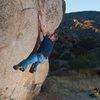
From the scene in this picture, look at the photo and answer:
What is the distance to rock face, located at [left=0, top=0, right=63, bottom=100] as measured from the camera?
3.65 m

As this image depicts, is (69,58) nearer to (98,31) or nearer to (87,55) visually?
(87,55)

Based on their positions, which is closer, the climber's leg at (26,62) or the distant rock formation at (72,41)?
the climber's leg at (26,62)

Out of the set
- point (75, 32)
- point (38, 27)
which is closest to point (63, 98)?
point (38, 27)

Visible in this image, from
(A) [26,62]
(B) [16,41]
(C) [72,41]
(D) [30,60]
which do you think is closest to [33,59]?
(D) [30,60]

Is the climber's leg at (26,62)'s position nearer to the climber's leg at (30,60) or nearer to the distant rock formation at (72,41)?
the climber's leg at (30,60)

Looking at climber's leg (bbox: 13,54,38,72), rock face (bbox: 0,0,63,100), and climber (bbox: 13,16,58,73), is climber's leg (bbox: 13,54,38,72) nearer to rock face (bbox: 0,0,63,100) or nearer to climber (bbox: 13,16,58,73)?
climber (bbox: 13,16,58,73)

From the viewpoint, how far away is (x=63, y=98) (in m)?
5.82

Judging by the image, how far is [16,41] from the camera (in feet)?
12.9

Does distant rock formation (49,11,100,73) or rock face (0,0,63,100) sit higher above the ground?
rock face (0,0,63,100)

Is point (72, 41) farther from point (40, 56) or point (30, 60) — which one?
point (30, 60)

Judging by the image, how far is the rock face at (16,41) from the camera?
365cm

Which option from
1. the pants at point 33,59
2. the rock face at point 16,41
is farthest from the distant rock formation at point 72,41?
the pants at point 33,59

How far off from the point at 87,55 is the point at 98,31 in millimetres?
5739

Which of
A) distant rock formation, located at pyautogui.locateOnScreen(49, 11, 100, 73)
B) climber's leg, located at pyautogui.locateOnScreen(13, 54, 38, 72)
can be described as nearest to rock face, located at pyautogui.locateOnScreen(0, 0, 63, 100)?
climber's leg, located at pyautogui.locateOnScreen(13, 54, 38, 72)
